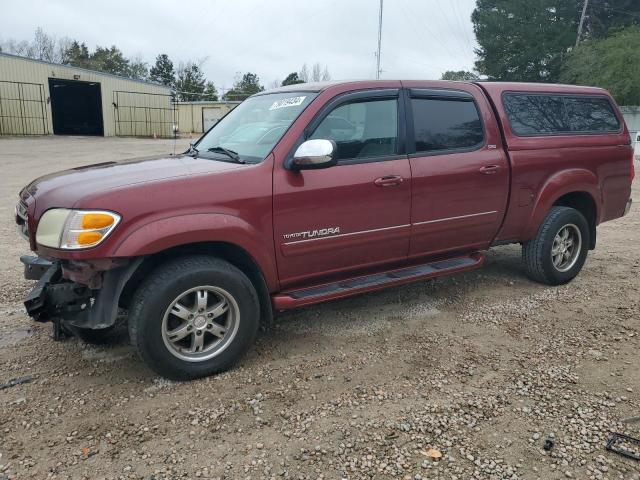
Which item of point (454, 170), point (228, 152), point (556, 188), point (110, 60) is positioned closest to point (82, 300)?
point (228, 152)

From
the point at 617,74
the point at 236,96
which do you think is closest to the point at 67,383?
the point at 617,74

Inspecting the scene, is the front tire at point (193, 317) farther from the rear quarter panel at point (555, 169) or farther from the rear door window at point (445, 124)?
the rear quarter panel at point (555, 169)

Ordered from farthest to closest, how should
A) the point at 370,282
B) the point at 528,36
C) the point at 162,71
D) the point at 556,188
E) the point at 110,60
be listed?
1. the point at 162,71
2. the point at 110,60
3. the point at 528,36
4. the point at 556,188
5. the point at 370,282

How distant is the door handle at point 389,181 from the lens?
12.6 ft

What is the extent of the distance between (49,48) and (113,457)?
77614mm

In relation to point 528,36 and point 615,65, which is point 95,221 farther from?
point 528,36

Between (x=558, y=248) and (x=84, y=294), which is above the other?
(x=84, y=294)

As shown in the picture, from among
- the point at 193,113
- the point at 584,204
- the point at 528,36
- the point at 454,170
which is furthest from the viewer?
the point at 193,113

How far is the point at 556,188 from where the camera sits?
4.92 m

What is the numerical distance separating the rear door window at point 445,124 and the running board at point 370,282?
3.27 feet

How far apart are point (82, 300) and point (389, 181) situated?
228cm

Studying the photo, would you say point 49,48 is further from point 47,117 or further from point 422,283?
point 422,283

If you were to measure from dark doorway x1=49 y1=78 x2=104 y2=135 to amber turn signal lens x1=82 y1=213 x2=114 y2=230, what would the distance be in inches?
1333

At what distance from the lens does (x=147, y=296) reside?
10.2 feet
